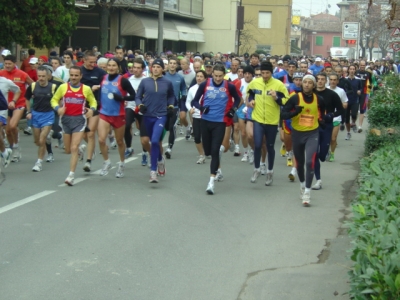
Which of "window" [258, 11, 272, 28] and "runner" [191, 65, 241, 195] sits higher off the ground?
"window" [258, 11, 272, 28]

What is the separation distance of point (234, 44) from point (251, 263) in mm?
47945

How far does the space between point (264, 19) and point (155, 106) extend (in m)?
63.0

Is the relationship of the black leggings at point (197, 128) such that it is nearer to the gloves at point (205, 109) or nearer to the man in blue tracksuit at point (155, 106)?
the man in blue tracksuit at point (155, 106)

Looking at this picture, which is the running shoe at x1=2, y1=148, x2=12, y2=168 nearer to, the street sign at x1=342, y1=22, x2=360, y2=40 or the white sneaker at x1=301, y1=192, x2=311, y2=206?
the white sneaker at x1=301, y1=192, x2=311, y2=206

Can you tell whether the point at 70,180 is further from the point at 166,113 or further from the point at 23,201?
the point at 166,113

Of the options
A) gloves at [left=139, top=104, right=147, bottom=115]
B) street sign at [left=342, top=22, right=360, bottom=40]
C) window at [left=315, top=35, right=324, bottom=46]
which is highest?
street sign at [left=342, top=22, right=360, bottom=40]

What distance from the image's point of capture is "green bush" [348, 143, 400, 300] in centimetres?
440

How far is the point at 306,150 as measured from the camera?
1069 centimetres

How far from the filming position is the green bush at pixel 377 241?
14.4ft

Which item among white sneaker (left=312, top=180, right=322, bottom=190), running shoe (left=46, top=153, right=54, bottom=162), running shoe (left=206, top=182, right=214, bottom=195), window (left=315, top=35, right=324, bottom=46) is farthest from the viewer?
window (left=315, top=35, right=324, bottom=46)

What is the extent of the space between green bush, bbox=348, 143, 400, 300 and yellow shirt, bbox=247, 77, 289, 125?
5.00 metres

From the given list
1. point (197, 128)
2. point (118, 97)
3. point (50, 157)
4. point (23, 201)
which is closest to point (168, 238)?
point (23, 201)

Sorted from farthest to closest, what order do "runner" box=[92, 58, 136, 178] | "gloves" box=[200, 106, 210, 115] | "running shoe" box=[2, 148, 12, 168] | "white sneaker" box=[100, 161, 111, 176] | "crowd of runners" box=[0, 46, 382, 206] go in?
"running shoe" box=[2, 148, 12, 168] → "white sneaker" box=[100, 161, 111, 176] → "runner" box=[92, 58, 136, 178] → "gloves" box=[200, 106, 210, 115] → "crowd of runners" box=[0, 46, 382, 206]

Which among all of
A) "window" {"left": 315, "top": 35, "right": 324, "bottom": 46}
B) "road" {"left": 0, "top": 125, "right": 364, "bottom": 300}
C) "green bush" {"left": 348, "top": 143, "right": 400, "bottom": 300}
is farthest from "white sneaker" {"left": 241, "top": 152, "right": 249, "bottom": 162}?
"window" {"left": 315, "top": 35, "right": 324, "bottom": 46}
